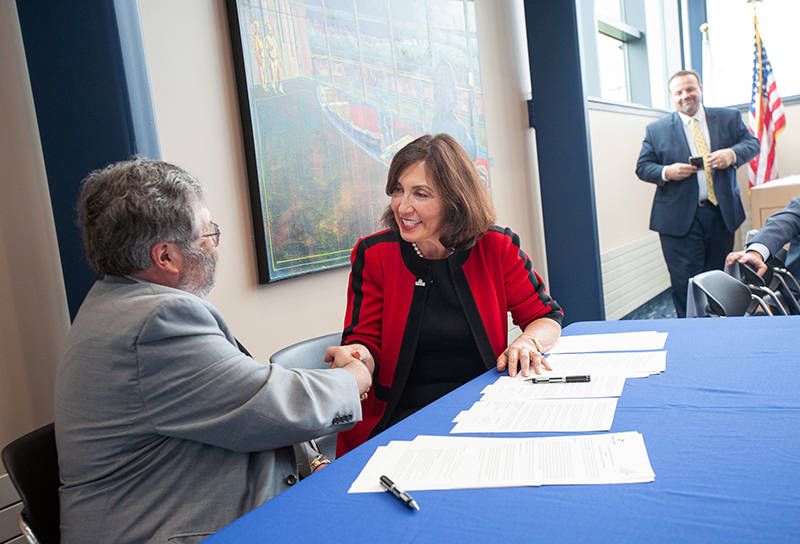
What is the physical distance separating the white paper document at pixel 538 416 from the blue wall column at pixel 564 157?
10.7 feet

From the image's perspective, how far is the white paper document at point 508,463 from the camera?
0.95 m

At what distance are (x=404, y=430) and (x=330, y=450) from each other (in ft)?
2.32

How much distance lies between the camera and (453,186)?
1903 mm

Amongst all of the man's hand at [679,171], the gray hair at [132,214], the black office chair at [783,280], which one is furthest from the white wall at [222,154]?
the man's hand at [679,171]

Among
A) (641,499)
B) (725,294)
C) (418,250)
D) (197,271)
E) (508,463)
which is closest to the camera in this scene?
(641,499)

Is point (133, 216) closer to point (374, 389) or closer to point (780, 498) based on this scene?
point (374, 389)

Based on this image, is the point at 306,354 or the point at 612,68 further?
the point at 612,68

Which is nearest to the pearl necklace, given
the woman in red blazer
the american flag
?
the woman in red blazer

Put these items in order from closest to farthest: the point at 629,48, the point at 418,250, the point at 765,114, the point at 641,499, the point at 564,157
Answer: the point at 641,499 < the point at 418,250 < the point at 564,157 < the point at 765,114 < the point at 629,48

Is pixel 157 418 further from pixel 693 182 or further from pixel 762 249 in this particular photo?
pixel 693 182

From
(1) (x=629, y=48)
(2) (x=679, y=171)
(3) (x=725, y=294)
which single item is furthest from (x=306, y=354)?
(1) (x=629, y=48)

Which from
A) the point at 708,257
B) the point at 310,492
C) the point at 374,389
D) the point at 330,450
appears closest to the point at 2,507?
the point at 330,450

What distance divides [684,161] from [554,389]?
3577 mm

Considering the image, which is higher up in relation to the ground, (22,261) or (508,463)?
(22,261)
